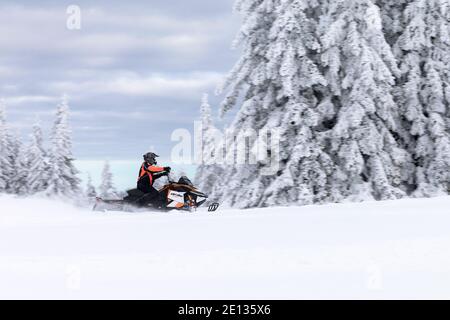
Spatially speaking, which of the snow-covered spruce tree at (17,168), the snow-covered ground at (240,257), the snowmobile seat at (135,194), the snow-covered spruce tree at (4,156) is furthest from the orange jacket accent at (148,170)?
the snow-covered spruce tree at (4,156)

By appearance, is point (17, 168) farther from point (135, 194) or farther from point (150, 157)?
point (150, 157)

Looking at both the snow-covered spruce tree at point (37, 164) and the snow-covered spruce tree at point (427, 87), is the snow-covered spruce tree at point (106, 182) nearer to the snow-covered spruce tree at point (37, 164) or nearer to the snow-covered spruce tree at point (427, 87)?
the snow-covered spruce tree at point (37, 164)

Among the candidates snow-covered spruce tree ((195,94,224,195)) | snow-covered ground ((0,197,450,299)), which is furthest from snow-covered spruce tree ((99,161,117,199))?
snow-covered ground ((0,197,450,299))

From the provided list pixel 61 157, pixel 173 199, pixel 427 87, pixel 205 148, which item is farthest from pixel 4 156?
pixel 427 87

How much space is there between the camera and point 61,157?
129 ft

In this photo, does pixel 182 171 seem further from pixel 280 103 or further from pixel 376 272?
pixel 376 272

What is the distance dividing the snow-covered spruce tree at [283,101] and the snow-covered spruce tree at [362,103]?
54cm

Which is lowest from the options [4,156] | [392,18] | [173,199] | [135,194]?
[173,199]

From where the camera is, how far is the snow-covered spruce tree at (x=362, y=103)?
1730 centimetres

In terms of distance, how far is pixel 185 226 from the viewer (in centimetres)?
825

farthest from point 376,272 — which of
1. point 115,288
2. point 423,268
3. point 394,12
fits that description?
point 394,12

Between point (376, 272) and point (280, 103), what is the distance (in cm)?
1388

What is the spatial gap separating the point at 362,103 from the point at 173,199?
6849 millimetres

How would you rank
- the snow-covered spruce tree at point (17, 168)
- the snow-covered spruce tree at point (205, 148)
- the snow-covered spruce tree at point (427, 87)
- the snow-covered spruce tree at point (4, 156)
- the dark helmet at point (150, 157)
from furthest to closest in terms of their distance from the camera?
the snow-covered spruce tree at point (4, 156), the snow-covered spruce tree at point (17, 168), the snow-covered spruce tree at point (205, 148), the snow-covered spruce tree at point (427, 87), the dark helmet at point (150, 157)
